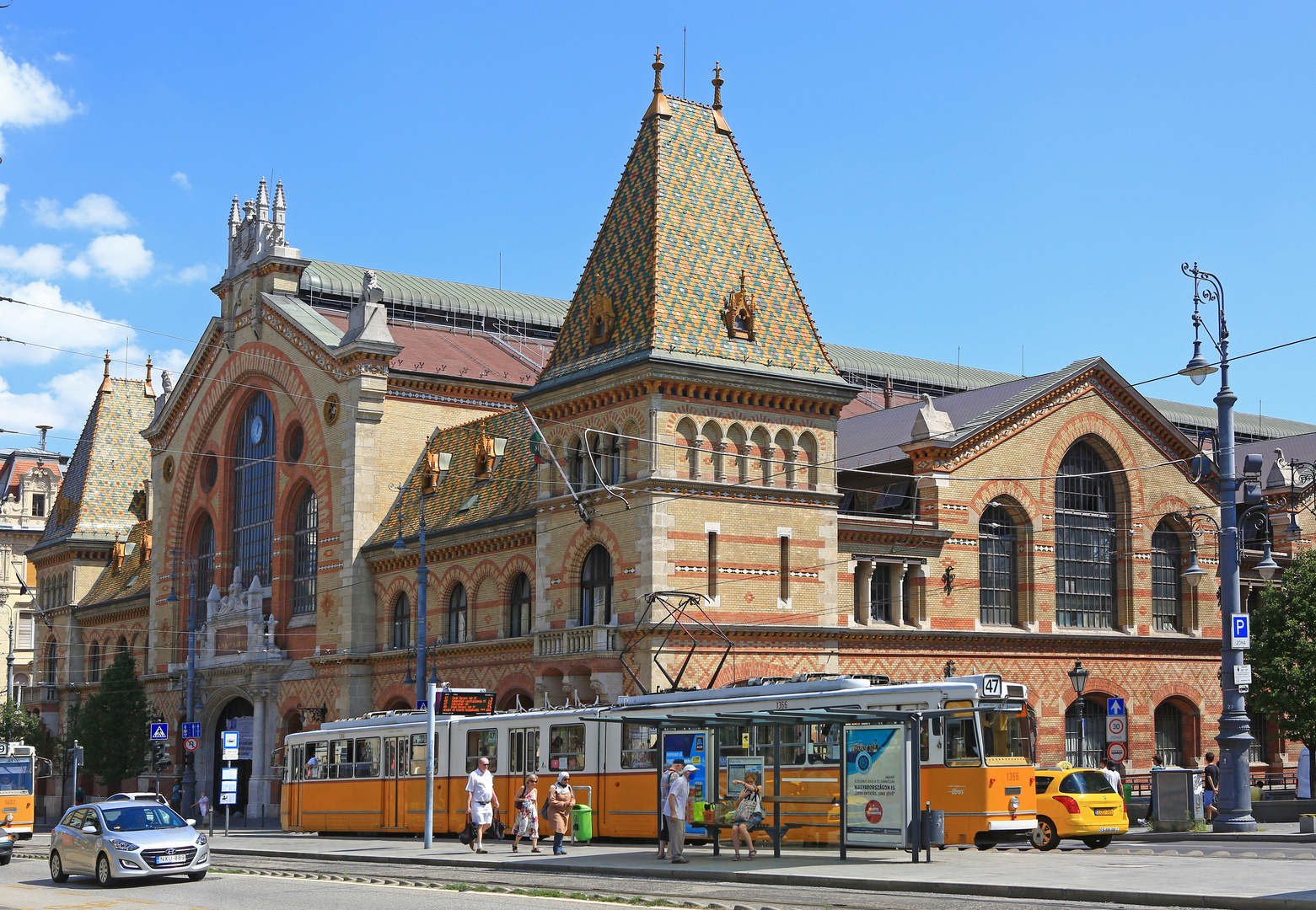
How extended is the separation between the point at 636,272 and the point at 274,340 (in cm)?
2216

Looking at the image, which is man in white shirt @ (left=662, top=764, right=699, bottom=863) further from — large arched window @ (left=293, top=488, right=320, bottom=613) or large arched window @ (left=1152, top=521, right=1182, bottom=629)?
large arched window @ (left=293, top=488, right=320, bottom=613)

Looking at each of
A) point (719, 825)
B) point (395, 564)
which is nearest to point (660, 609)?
point (719, 825)

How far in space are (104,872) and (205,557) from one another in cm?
3833

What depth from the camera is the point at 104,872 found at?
26875 mm

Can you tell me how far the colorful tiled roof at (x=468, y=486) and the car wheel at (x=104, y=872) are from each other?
19652mm

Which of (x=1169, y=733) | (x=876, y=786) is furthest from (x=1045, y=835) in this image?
(x=1169, y=733)

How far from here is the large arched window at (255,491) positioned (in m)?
58.9

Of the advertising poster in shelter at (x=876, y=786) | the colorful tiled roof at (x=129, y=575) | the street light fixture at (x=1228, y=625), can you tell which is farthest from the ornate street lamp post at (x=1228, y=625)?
the colorful tiled roof at (x=129, y=575)

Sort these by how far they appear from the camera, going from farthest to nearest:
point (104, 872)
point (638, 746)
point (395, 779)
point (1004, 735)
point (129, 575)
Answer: point (129, 575), point (395, 779), point (638, 746), point (1004, 735), point (104, 872)

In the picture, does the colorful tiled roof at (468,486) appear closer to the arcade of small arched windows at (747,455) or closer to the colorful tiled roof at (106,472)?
the arcade of small arched windows at (747,455)

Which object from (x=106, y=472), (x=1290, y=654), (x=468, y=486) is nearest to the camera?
(x=1290, y=654)

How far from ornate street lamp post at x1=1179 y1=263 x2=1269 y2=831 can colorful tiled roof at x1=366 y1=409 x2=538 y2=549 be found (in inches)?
788

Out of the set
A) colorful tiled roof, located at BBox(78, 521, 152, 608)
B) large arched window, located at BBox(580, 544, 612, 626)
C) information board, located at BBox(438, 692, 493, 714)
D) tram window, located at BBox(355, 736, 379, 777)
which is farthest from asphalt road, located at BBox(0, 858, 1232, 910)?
colorful tiled roof, located at BBox(78, 521, 152, 608)

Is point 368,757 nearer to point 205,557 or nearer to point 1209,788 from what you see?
point 1209,788
